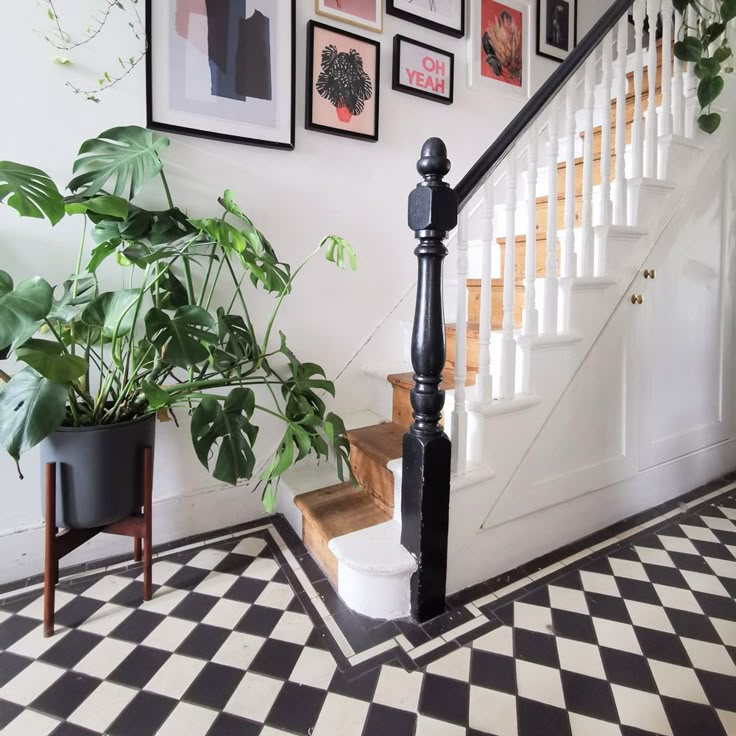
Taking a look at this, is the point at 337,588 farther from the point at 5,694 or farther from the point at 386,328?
the point at 386,328

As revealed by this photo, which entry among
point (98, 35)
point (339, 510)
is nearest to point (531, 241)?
point (339, 510)

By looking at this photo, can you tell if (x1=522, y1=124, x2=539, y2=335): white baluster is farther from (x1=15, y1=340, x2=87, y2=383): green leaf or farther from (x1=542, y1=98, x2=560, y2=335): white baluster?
(x1=15, y1=340, x2=87, y2=383): green leaf

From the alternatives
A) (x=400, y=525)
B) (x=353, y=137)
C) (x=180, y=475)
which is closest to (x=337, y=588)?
(x=400, y=525)

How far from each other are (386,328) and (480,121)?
1171 mm

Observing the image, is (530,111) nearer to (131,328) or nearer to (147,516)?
(131,328)

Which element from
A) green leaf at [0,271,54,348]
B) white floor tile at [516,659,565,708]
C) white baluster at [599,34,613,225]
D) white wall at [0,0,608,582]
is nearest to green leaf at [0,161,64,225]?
green leaf at [0,271,54,348]

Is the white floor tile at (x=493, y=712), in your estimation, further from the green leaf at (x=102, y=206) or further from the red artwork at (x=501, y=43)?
the red artwork at (x=501, y=43)

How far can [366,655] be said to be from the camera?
1.11 meters

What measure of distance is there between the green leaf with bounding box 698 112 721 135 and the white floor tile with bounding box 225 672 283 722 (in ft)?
7.57

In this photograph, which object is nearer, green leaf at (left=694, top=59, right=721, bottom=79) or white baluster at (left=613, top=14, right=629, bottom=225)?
white baluster at (left=613, top=14, right=629, bottom=225)

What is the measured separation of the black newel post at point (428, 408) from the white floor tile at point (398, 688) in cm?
19

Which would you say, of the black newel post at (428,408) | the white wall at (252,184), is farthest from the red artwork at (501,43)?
the black newel post at (428,408)

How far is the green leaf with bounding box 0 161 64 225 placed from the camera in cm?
91

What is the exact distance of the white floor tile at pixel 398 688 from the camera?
0.98m
